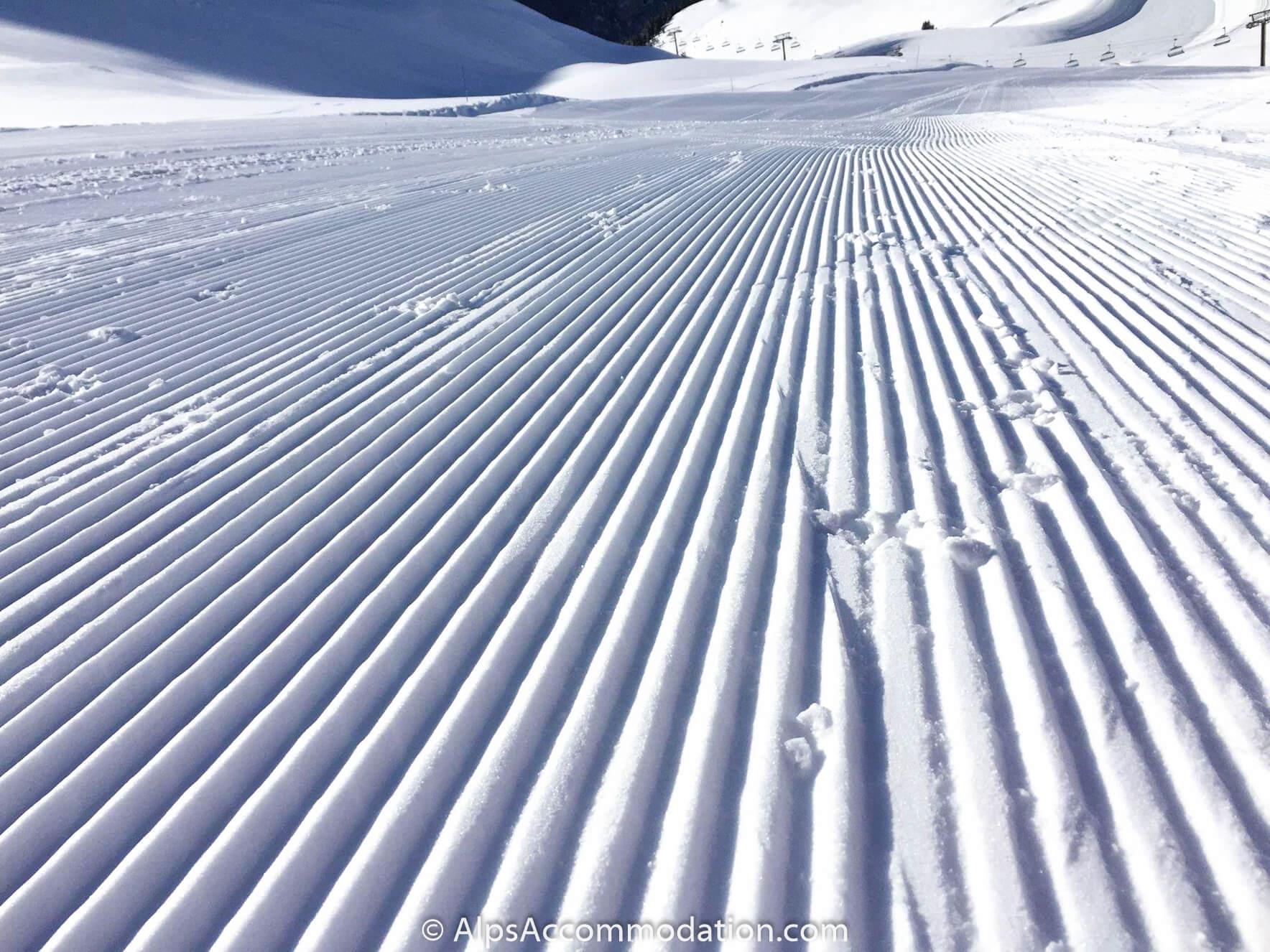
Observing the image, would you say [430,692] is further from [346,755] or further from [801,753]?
[801,753]

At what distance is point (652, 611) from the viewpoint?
2.45 metres

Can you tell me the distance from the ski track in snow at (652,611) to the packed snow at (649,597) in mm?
13

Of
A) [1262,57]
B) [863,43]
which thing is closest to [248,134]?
[1262,57]

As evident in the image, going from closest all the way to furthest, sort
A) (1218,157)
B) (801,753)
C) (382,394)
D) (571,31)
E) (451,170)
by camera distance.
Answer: (801,753) < (382,394) < (1218,157) < (451,170) < (571,31)

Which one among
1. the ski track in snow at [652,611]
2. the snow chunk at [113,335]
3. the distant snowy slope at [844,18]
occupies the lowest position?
the snow chunk at [113,335]

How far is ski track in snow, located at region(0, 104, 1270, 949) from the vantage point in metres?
1.67

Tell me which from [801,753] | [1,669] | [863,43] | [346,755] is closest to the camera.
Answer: [801,753]

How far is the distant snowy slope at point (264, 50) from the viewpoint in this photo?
30.1 meters

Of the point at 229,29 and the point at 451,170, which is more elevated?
the point at 229,29

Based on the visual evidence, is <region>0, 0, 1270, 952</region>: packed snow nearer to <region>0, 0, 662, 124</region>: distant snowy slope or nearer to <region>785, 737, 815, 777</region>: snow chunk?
<region>785, 737, 815, 777</region>: snow chunk

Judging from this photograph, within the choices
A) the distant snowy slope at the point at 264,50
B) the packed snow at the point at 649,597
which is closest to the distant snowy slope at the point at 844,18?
the distant snowy slope at the point at 264,50

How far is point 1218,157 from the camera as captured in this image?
30.9 ft

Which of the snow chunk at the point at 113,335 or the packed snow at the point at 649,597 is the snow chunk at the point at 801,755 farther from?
the snow chunk at the point at 113,335

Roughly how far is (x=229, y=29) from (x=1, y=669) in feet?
153
